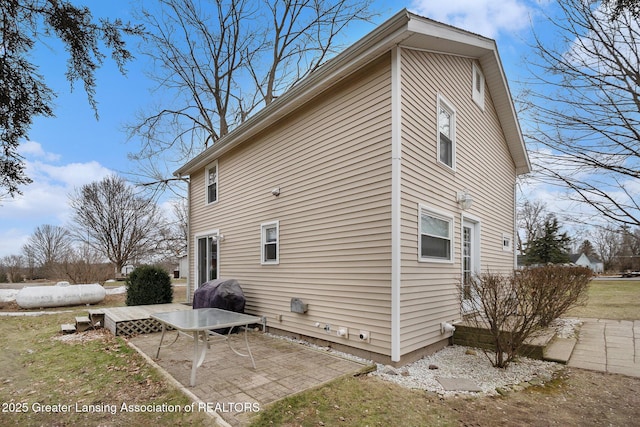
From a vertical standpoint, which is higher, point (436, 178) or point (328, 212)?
point (436, 178)

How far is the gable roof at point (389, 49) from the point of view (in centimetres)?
476

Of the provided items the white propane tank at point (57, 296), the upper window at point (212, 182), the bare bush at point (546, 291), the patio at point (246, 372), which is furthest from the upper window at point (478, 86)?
the white propane tank at point (57, 296)

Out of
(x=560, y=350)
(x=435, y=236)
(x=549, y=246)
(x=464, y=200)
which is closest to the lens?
(x=560, y=350)

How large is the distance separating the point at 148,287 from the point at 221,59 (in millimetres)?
11166

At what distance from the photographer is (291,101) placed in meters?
6.43

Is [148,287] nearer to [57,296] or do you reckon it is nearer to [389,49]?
[57,296]

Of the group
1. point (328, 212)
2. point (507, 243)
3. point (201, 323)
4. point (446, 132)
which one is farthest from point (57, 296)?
point (507, 243)

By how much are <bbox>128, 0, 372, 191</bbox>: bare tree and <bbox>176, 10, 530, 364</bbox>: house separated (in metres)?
7.93

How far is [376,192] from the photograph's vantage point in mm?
5113

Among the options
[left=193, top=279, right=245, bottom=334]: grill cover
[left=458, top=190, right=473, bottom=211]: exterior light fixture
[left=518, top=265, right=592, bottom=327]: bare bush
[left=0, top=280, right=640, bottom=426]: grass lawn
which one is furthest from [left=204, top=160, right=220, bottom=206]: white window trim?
[left=518, top=265, right=592, bottom=327]: bare bush

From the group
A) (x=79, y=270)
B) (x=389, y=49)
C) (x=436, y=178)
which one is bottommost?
(x=79, y=270)

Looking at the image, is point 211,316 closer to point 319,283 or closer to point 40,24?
point 319,283

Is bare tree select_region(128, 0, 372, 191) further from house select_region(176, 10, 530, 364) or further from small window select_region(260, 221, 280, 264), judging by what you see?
small window select_region(260, 221, 280, 264)

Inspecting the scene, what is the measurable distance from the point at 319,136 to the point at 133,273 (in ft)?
22.7
